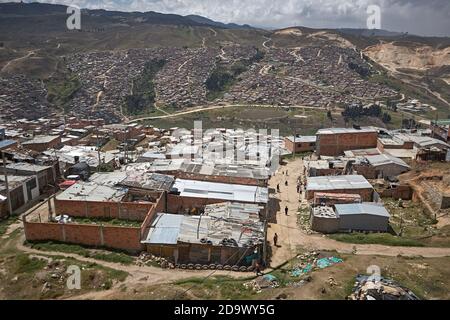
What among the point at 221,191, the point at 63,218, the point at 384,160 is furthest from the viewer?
the point at 384,160

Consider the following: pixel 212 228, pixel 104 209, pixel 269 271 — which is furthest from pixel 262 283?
pixel 104 209

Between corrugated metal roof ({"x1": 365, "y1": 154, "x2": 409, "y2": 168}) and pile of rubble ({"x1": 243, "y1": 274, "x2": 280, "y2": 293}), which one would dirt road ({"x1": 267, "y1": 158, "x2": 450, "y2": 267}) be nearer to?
pile of rubble ({"x1": 243, "y1": 274, "x2": 280, "y2": 293})

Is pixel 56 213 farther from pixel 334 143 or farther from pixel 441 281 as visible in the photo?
pixel 334 143

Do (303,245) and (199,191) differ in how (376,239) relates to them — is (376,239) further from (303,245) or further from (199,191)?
(199,191)

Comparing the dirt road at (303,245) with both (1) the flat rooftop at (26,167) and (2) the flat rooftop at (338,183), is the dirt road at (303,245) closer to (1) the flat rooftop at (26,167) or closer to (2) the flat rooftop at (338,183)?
(2) the flat rooftop at (338,183)

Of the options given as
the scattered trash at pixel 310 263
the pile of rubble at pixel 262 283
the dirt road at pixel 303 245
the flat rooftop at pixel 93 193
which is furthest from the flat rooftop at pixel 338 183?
the flat rooftop at pixel 93 193
